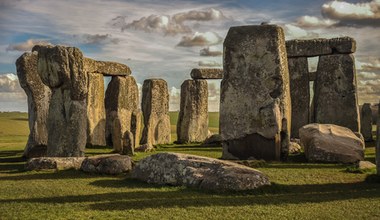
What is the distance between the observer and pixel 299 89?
2930 cm

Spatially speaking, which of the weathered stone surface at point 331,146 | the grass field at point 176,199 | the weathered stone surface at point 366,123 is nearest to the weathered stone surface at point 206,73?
the weathered stone surface at point 366,123

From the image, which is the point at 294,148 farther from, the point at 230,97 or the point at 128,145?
the point at 128,145

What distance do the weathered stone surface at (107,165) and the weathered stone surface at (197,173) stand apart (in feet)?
4.52

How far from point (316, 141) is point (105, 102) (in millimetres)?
14070

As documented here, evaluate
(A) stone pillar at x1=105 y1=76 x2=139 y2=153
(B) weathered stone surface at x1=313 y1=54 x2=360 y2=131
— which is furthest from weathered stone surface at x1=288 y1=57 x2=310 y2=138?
(A) stone pillar at x1=105 y1=76 x2=139 y2=153

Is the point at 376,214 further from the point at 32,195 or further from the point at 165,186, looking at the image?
the point at 32,195

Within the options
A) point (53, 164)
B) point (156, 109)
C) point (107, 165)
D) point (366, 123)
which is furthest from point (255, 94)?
point (366, 123)

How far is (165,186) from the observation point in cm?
1205

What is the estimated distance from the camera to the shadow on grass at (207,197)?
10.0 metres

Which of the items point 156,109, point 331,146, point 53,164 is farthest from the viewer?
point 156,109

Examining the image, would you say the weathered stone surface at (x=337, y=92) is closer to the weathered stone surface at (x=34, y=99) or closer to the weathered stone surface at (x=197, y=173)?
the weathered stone surface at (x=34, y=99)

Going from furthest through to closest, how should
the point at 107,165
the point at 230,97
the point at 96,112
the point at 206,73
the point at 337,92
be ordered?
the point at 206,73 → the point at 337,92 → the point at 96,112 → the point at 230,97 → the point at 107,165

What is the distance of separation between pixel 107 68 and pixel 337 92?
12.2 meters

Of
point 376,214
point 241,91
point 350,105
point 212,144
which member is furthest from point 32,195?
point 350,105
